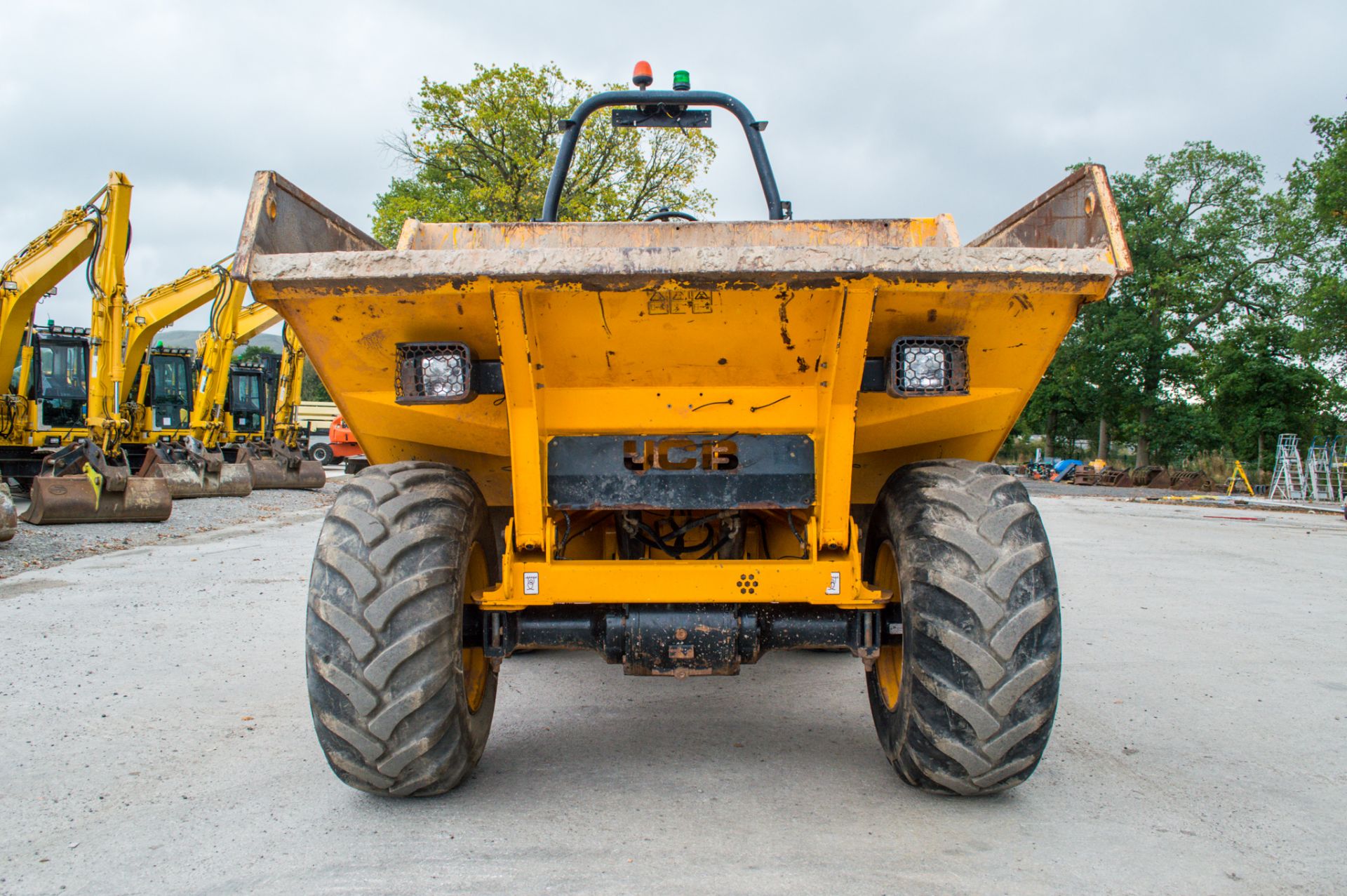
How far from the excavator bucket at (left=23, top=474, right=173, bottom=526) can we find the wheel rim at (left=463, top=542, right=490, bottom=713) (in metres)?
11.3

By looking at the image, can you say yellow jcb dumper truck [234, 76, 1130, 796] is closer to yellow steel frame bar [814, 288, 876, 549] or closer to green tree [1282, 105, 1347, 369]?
yellow steel frame bar [814, 288, 876, 549]

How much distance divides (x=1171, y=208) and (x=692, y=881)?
46.1 m

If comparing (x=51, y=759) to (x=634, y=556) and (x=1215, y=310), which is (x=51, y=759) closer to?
(x=634, y=556)

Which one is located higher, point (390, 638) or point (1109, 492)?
point (390, 638)

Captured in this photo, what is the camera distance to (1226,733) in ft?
12.1

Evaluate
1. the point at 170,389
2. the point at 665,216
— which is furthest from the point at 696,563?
the point at 170,389

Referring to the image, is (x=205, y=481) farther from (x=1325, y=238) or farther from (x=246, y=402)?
(x=1325, y=238)

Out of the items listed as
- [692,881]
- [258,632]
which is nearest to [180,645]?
[258,632]

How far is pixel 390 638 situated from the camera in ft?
8.54

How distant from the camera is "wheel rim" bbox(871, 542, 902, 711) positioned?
3.13 metres

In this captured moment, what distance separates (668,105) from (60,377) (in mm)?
18083

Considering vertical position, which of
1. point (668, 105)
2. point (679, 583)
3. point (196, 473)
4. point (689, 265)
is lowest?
point (196, 473)

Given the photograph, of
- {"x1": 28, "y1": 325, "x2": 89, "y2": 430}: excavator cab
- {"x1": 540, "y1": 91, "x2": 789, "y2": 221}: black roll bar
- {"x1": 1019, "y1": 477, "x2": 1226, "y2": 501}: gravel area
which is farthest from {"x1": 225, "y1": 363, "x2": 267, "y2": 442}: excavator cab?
{"x1": 540, "y1": 91, "x2": 789, "y2": 221}: black roll bar

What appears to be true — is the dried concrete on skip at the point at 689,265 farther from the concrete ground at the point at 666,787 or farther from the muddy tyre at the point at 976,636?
the concrete ground at the point at 666,787
